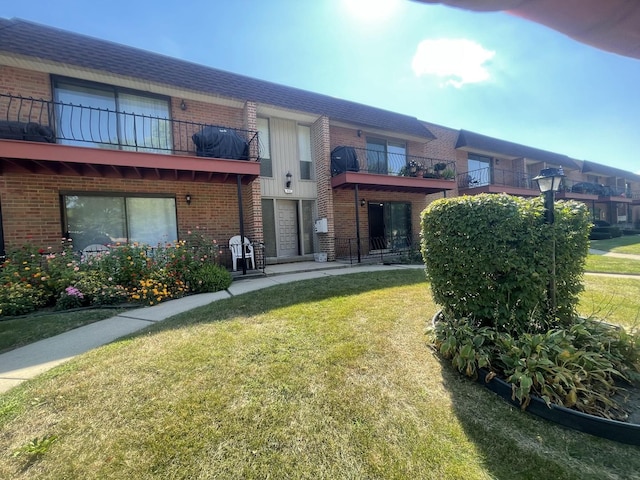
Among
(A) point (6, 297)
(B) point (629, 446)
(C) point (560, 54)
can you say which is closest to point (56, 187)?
(A) point (6, 297)

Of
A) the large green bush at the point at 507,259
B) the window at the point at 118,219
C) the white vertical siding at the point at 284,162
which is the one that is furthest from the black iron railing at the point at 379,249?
the large green bush at the point at 507,259

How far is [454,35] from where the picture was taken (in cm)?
71

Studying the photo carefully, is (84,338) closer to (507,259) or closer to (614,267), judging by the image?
(507,259)

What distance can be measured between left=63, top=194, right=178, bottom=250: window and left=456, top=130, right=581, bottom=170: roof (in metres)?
13.5

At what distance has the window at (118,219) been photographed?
22.0ft

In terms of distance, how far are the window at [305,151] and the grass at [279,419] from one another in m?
7.72

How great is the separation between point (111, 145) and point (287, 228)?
5410 mm

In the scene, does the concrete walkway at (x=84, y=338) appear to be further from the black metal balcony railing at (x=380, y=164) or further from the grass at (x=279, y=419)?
the black metal balcony railing at (x=380, y=164)

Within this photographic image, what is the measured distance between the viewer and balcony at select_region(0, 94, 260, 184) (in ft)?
18.0

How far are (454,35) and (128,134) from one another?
8.60m

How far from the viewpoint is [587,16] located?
0.62 m

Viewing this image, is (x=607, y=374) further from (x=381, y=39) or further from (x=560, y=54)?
(x=381, y=39)

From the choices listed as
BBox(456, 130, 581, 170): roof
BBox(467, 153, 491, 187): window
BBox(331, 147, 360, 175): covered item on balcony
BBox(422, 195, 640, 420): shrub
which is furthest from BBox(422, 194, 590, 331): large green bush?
BBox(467, 153, 491, 187): window

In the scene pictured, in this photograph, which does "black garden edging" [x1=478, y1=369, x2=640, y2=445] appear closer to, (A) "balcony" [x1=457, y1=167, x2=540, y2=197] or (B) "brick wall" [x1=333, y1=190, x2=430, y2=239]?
(B) "brick wall" [x1=333, y1=190, x2=430, y2=239]
